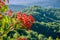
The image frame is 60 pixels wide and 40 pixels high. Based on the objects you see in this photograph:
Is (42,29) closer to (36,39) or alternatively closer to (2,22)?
(36,39)

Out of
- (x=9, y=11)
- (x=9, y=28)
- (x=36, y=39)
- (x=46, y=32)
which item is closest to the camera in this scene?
(x=9, y=28)

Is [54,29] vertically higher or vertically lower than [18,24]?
lower

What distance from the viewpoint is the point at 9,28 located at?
5.27 m

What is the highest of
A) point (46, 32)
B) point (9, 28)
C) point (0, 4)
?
point (0, 4)

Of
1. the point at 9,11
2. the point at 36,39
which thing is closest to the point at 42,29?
the point at 36,39

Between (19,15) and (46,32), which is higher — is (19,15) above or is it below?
above

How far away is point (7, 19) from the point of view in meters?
5.32

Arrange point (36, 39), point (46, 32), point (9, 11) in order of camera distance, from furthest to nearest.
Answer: point (46, 32) → point (36, 39) → point (9, 11)

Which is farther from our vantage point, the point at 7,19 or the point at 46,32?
the point at 46,32

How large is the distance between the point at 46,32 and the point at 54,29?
667 cm

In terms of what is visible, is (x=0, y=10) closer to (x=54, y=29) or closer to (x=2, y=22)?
(x=2, y=22)

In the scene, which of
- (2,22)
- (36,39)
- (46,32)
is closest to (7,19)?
(2,22)

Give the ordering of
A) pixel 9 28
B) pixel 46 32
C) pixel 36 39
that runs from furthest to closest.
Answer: pixel 46 32 < pixel 36 39 < pixel 9 28

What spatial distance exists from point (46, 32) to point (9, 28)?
14297 cm
